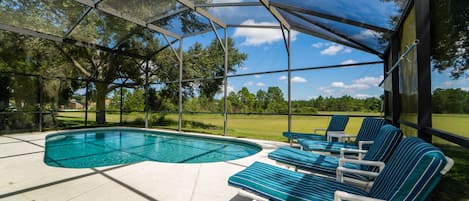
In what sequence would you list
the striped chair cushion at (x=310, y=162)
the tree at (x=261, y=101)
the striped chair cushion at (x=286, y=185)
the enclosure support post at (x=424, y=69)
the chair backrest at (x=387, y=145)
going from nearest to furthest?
the striped chair cushion at (x=286, y=185) < the enclosure support post at (x=424, y=69) < the chair backrest at (x=387, y=145) < the striped chair cushion at (x=310, y=162) < the tree at (x=261, y=101)

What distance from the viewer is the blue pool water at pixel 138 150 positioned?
16.8 feet

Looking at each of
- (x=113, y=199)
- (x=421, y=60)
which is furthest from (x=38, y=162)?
(x=421, y=60)

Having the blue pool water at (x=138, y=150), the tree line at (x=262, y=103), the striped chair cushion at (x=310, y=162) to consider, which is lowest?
the blue pool water at (x=138, y=150)

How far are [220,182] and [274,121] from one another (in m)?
5.14

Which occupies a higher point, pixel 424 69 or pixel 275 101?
pixel 424 69

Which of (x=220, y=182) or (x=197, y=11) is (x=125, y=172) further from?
(x=197, y=11)

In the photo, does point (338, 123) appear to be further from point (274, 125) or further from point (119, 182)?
point (119, 182)

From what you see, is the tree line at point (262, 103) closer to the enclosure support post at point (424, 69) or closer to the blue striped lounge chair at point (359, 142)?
the enclosure support post at point (424, 69)

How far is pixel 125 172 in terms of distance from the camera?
3410 millimetres

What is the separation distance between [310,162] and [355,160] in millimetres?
529

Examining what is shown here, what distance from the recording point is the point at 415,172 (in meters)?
1.27

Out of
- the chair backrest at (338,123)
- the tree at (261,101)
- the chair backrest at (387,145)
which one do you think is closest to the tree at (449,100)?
the chair backrest at (387,145)

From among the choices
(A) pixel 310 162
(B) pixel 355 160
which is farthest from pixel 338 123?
(B) pixel 355 160

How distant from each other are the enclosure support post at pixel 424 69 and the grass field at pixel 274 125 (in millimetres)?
75
